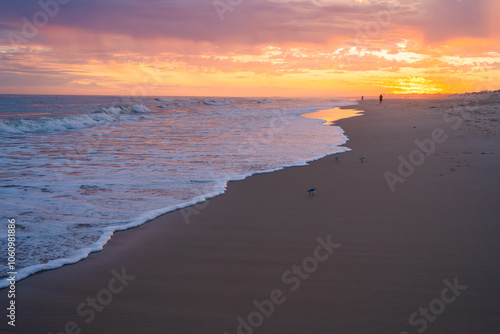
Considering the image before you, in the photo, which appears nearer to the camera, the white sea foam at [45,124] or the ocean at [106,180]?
the ocean at [106,180]

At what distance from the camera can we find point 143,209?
21.3 feet

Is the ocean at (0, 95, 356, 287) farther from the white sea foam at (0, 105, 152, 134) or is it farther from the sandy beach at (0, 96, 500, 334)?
the white sea foam at (0, 105, 152, 134)

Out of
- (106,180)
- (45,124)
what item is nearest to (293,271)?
(106,180)

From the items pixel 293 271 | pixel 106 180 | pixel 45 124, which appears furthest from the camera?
pixel 45 124

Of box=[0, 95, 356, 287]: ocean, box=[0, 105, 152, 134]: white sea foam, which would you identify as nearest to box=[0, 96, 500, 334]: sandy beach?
box=[0, 95, 356, 287]: ocean

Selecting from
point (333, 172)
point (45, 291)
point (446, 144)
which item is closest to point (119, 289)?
point (45, 291)

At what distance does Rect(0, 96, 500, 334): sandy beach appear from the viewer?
130 inches

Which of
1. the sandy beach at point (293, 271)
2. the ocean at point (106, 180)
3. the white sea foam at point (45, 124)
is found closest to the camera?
the sandy beach at point (293, 271)

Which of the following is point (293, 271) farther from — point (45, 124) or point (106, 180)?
point (45, 124)

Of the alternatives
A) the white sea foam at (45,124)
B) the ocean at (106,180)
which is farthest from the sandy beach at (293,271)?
the white sea foam at (45,124)

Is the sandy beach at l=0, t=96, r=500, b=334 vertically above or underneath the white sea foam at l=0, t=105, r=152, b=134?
underneath

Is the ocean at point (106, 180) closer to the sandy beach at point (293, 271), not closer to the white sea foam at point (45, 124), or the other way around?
the sandy beach at point (293, 271)

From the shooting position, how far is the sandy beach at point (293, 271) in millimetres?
3296

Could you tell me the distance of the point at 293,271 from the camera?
418 centimetres
